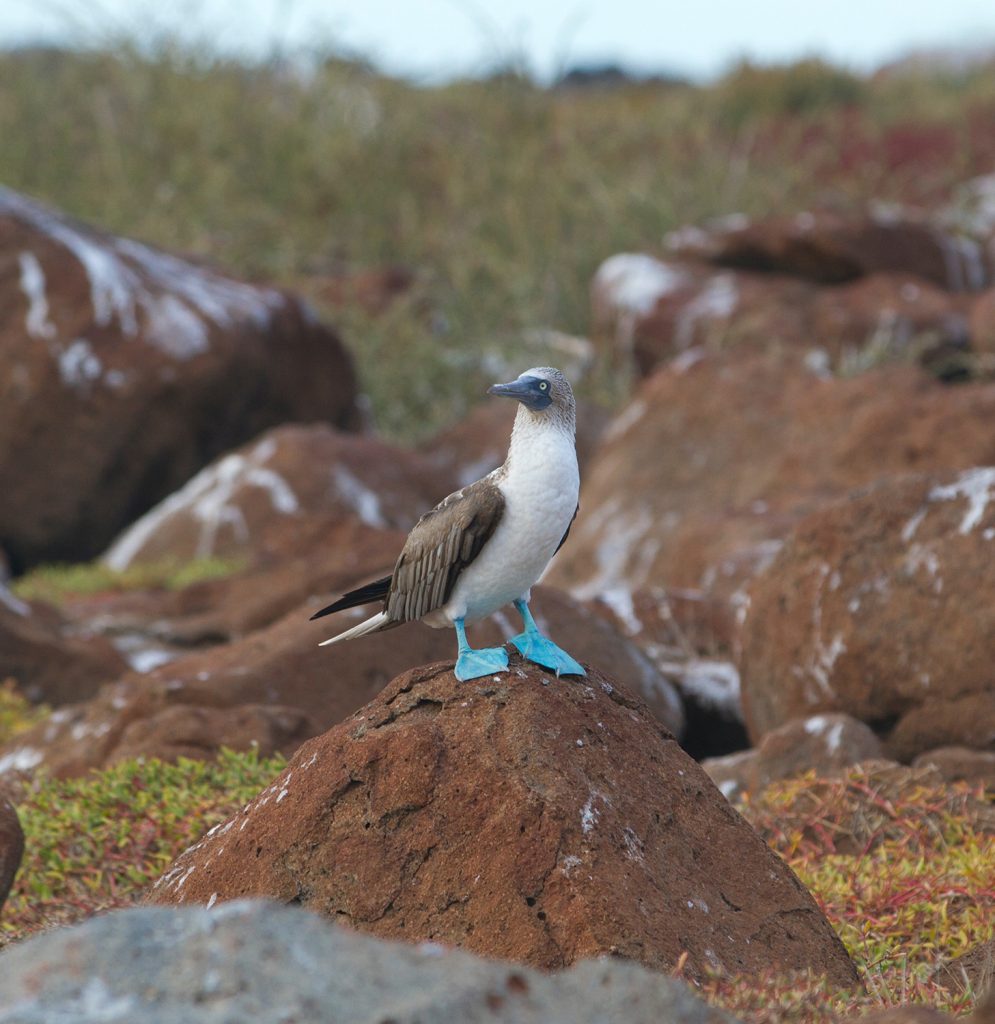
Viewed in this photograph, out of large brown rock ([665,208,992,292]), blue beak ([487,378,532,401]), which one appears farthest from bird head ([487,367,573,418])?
large brown rock ([665,208,992,292])

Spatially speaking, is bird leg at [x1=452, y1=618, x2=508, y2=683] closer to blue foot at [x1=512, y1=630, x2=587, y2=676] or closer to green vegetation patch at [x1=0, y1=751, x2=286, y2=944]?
blue foot at [x1=512, y1=630, x2=587, y2=676]

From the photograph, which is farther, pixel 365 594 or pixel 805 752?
pixel 805 752

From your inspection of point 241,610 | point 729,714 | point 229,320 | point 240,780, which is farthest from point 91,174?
point 240,780

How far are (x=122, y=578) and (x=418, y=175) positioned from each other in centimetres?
1288

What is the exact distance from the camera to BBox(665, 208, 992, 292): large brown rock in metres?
15.1

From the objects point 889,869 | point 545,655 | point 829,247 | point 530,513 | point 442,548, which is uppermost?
point 530,513

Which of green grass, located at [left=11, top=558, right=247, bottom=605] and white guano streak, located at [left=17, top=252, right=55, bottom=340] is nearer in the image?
green grass, located at [left=11, top=558, right=247, bottom=605]

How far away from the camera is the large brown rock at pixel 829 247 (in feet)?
49.4

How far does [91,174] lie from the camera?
21.7 m

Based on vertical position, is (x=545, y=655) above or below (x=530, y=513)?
below

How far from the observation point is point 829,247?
1501 centimetres

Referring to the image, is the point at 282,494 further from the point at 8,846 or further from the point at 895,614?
the point at 8,846

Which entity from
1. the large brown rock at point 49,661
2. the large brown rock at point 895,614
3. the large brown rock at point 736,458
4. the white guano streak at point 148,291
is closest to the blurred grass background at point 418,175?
the white guano streak at point 148,291

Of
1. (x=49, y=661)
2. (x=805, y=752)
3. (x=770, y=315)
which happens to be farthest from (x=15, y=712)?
(x=770, y=315)
